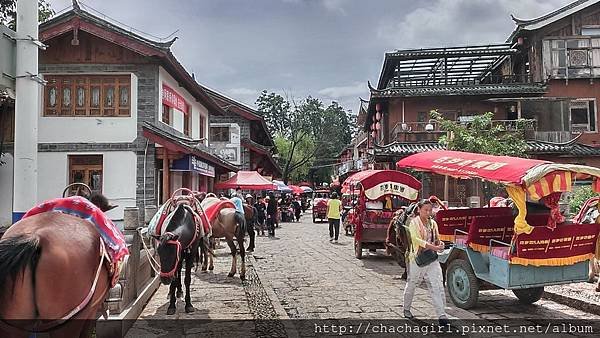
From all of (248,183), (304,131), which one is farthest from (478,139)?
(304,131)

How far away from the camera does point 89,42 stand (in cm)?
1427

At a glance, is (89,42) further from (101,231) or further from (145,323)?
(101,231)

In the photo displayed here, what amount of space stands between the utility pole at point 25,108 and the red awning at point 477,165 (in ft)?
20.6

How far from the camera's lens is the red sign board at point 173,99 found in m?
15.6

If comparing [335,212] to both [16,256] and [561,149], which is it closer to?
[561,149]

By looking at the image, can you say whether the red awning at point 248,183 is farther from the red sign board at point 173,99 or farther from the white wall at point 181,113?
the red sign board at point 173,99

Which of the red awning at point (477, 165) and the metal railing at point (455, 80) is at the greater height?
the metal railing at point (455, 80)

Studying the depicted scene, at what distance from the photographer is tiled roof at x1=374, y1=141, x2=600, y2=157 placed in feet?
69.6

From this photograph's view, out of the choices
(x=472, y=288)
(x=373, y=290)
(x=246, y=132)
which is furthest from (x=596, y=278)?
(x=246, y=132)

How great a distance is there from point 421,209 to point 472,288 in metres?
1.76

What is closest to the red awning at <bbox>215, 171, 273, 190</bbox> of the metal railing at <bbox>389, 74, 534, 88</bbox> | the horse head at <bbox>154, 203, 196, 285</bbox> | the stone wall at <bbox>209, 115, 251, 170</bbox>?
the stone wall at <bbox>209, 115, 251, 170</bbox>

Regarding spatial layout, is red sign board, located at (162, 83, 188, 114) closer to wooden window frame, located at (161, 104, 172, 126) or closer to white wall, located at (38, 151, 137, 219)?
wooden window frame, located at (161, 104, 172, 126)

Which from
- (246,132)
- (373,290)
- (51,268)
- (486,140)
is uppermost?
(246,132)

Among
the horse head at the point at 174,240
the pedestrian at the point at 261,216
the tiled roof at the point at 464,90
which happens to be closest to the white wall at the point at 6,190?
the horse head at the point at 174,240
